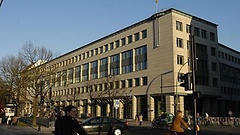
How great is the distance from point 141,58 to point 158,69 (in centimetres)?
624

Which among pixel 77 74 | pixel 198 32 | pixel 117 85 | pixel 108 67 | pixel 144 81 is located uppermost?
pixel 198 32

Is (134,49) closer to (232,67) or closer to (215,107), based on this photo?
(215,107)

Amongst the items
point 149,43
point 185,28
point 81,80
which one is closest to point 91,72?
point 81,80

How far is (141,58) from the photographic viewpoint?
2355 inches

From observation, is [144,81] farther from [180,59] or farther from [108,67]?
[108,67]

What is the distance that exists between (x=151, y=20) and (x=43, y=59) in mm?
24876

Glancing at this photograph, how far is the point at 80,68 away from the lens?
83.4 meters

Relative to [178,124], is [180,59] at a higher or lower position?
higher

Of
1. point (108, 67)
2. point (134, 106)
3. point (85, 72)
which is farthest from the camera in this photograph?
point (85, 72)

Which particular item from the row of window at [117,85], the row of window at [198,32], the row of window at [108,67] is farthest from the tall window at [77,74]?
the row of window at [198,32]

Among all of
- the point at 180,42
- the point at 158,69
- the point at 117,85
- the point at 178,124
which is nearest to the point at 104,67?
the point at 117,85

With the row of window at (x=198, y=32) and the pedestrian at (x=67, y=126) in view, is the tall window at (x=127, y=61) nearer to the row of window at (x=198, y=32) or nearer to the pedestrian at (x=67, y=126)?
the row of window at (x=198, y=32)

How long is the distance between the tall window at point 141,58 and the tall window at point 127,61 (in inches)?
72.9

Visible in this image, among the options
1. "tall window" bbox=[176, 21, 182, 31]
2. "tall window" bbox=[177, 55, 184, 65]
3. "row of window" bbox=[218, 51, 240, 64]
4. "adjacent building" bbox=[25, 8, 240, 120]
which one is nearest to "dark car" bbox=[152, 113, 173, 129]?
"adjacent building" bbox=[25, 8, 240, 120]
